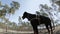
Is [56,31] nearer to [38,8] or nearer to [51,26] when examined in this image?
[51,26]

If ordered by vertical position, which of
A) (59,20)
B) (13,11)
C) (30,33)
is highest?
(13,11)

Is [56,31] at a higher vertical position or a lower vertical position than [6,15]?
lower

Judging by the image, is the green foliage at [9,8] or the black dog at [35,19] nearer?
the black dog at [35,19]

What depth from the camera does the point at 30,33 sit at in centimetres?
294

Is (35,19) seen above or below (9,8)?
below

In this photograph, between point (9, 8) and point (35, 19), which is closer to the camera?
point (35, 19)

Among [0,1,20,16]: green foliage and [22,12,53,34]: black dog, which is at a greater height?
[0,1,20,16]: green foliage

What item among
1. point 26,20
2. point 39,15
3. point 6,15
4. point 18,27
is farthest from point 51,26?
point 6,15

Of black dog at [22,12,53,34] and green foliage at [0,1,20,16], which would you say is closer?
black dog at [22,12,53,34]

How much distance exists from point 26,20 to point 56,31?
2.12ft

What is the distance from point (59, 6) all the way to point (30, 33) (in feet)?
2.70

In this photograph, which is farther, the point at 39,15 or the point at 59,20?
the point at 59,20

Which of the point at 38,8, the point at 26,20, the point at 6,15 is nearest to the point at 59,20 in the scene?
the point at 38,8

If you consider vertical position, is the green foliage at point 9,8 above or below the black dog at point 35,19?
above
